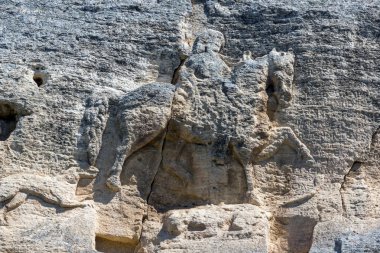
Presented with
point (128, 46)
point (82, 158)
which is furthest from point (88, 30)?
point (82, 158)

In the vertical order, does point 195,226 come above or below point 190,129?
below

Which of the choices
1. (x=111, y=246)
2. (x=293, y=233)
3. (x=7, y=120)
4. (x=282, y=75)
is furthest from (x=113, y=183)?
(x=282, y=75)

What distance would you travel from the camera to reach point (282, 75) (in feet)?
28.9

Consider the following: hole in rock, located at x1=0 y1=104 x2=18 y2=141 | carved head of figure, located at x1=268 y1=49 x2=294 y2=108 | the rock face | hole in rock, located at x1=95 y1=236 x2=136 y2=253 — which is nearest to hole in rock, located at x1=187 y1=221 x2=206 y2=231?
the rock face

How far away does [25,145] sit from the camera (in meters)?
8.59

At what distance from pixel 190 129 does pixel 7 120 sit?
1413mm

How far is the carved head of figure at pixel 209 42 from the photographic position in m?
9.02

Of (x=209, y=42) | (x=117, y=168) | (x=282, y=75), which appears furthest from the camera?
(x=209, y=42)

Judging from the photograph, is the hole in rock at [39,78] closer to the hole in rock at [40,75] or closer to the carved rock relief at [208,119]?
the hole in rock at [40,75]

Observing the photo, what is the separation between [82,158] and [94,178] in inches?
7.0

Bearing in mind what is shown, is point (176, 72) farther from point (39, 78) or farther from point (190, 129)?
point (39, 78)

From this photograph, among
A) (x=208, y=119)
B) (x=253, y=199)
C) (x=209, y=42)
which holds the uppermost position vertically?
(x=209, y=42)

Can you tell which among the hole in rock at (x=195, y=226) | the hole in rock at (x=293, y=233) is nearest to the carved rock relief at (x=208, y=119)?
the hole in rock at (x=293, y=233)

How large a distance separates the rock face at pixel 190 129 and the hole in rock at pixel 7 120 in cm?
1
